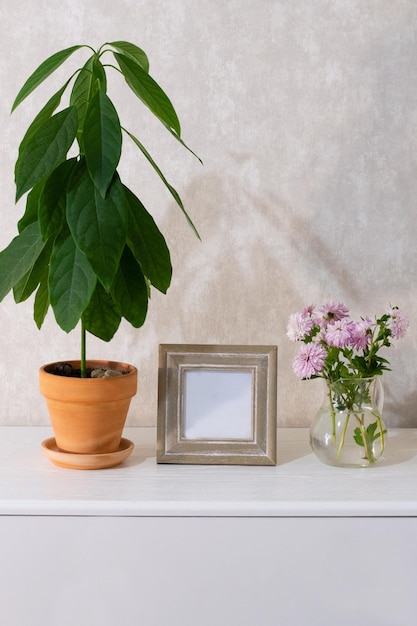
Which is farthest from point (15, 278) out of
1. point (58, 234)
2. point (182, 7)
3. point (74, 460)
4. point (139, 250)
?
point (182, 7)

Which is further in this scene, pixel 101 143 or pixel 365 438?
pixel 365 438

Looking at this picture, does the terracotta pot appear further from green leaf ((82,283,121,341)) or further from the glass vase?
the glass vase

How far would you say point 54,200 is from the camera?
1.14 metres

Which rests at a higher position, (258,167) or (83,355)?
(258,167)

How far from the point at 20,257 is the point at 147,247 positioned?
20 centimetres

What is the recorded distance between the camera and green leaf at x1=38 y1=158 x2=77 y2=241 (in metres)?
1.13

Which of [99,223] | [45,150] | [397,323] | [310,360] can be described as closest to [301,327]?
[310,360]

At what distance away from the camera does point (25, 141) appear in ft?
3.78

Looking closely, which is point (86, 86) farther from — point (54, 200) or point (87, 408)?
point (87, 408)

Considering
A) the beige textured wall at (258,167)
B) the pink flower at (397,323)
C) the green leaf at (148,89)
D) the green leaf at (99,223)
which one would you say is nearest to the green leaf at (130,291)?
the green leaf at (99,223)

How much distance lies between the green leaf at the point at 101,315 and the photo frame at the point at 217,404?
131 mm

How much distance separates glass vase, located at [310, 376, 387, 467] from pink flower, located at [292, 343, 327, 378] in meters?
0.05

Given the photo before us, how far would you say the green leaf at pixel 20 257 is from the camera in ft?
3.83

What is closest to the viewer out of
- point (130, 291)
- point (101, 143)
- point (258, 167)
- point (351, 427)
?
point (101, 143)
